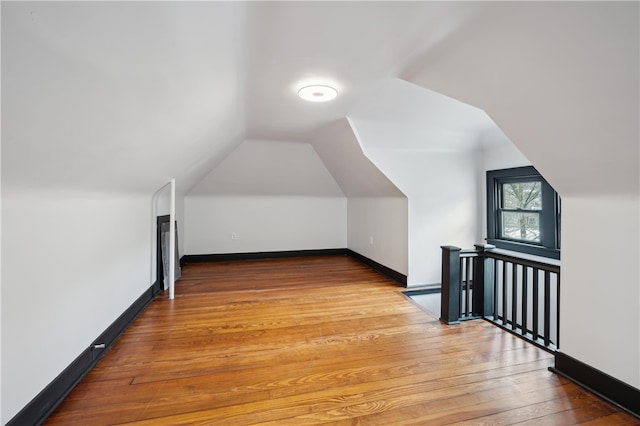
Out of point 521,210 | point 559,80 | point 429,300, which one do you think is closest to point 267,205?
point 429,300

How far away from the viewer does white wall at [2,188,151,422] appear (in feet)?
4.27

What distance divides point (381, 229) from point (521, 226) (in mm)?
1901

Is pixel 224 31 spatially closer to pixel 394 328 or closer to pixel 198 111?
pixel 198 111

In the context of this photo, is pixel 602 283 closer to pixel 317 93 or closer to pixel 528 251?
pixel 528 251

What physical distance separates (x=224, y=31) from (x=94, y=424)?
216 cm

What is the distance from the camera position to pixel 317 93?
7.67 ft

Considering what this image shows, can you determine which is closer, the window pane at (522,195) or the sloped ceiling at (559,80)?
the sloped ceiling at (559,80)

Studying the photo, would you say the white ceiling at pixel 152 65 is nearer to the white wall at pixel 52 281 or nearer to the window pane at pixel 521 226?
the white wall at pixel 52 281

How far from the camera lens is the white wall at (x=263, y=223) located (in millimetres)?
5336

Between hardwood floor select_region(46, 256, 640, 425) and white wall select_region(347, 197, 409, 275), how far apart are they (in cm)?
105

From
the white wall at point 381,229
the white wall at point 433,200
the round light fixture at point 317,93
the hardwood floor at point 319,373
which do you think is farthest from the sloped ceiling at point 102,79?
the white wall at point 381,229

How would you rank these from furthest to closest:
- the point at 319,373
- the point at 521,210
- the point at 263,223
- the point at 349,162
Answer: the point at 263,223, the point at 349,162, the point at 521,210, the point at 319,373

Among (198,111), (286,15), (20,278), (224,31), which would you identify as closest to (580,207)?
(286,15)

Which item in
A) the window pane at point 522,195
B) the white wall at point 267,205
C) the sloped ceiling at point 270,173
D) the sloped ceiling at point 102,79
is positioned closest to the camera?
the sloped ceiling at point 102,79
